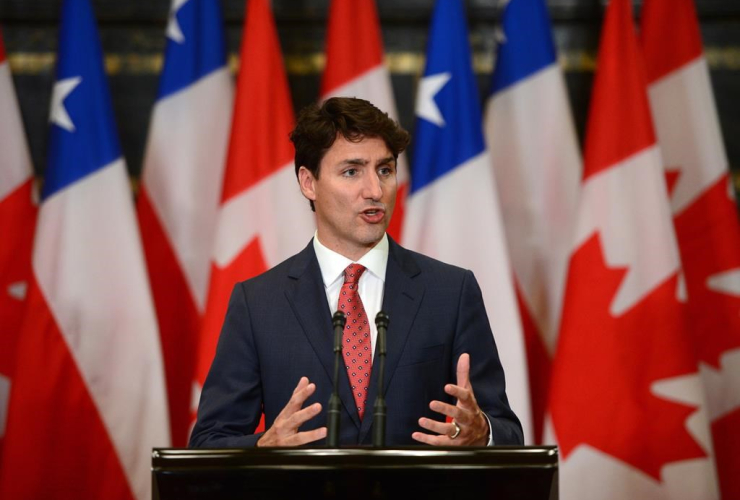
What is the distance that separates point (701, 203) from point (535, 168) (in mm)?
724

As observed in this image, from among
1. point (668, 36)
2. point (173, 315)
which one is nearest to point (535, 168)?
point (668, 36)

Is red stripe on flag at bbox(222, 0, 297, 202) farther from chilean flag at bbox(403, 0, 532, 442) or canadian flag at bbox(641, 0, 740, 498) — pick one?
canadian flag at bbox(641, 0, 740, 498)

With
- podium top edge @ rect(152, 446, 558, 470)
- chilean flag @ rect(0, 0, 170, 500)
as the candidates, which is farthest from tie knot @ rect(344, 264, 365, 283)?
chilean flag @ rect(0, 0, 170, 500)

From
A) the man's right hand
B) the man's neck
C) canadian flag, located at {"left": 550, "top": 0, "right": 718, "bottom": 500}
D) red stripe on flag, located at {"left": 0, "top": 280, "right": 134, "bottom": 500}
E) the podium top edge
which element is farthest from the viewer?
red stripe on flag, located at {"left": 0, "top": 280, "right": 134, "bottom": 500}

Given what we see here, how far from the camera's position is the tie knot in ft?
7.73

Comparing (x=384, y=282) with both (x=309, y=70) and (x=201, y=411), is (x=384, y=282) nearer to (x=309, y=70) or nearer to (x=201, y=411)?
(x=201, y=411)

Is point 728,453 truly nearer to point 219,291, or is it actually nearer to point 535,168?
point 535,168

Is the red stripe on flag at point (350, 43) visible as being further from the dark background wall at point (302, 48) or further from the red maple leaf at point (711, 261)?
the red maple leaf at point (711, 261)

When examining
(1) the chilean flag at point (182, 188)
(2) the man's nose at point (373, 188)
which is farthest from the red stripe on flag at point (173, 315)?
(2) the man's nose at point (373, 188)

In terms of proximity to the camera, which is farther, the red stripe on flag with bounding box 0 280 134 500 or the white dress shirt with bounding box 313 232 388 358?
the red stripe on flag with bounding box 0 280 134 500

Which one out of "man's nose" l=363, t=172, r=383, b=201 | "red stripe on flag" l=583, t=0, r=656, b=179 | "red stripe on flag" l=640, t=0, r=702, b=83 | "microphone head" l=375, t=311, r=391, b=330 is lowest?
"microphone head" l=375, t=311, r=391, b=330

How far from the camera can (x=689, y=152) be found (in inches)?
159

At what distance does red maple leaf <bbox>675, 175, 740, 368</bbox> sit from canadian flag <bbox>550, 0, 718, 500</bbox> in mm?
326

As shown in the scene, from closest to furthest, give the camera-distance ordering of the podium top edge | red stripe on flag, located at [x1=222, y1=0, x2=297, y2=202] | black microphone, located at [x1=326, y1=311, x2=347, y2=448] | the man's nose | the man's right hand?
the podium top edge, black microphone, located at [x1=326, y1=311, x2=347, y2=448], the man's right hand, the man's nose, red stripe on flag, located at [x1=222, y1=0, x2=297, y2=202]
